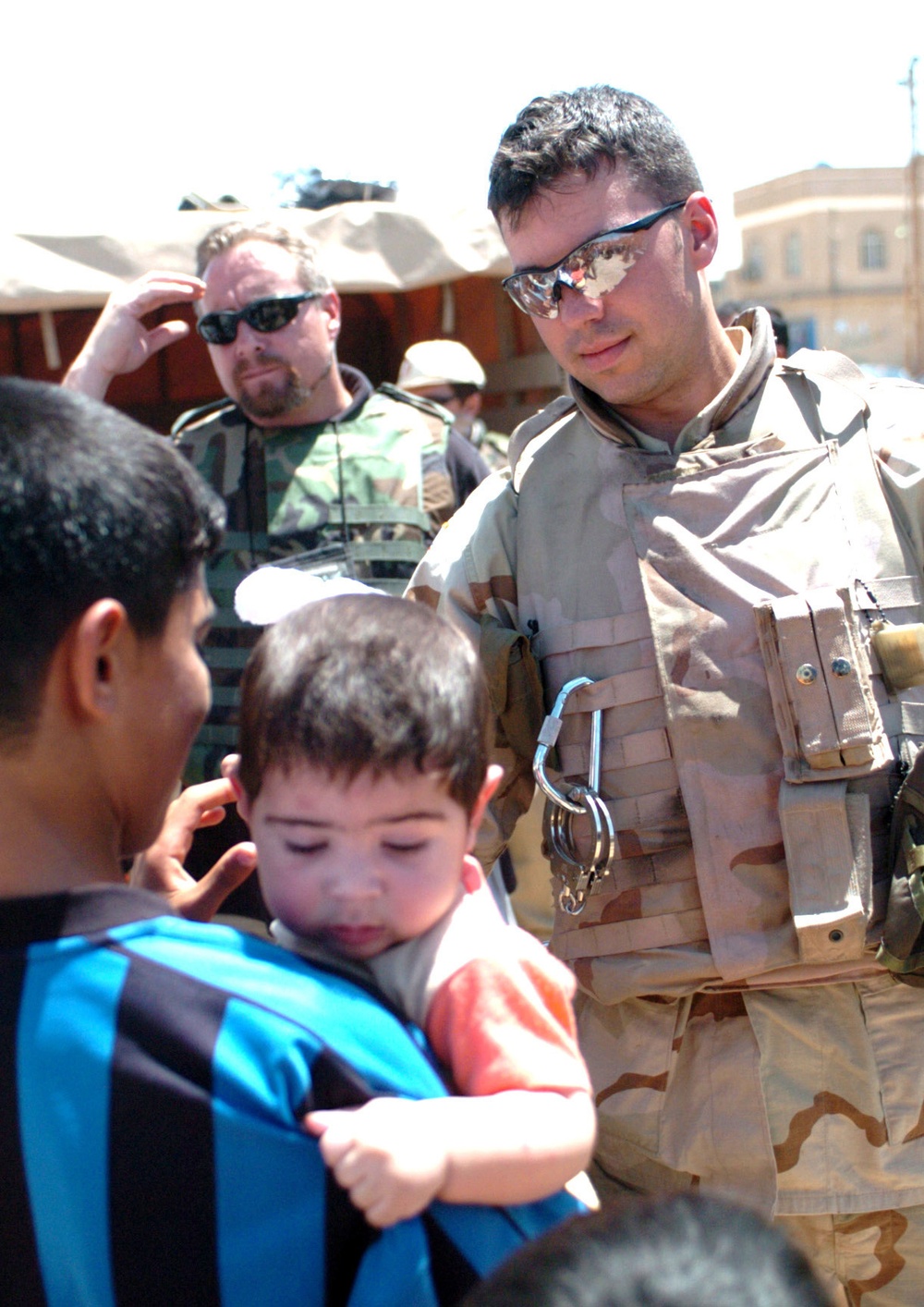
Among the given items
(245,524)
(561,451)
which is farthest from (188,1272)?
(245,524)

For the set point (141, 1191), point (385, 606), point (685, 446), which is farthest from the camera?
point (685, 446)

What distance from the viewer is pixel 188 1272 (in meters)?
1.07

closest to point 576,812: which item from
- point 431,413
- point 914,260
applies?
point 431,413

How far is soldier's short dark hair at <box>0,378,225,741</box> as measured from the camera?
110 centimetres

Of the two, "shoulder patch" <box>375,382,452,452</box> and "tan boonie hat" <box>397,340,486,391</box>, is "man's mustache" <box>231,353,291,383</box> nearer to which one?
"shoulder patch" <box>375,382,452,452</box>

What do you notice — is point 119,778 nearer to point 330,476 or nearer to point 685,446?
point 685,446

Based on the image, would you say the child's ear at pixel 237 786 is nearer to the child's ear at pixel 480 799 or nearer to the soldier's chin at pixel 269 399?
the child's ear at pixel 480 799

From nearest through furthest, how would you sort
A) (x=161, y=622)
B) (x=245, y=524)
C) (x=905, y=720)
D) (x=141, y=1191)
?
(x=141, y=1191)
(x=161, y=622)
(x=905, y=720)
(x=245, y=524)

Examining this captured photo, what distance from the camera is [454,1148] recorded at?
3.60 ft

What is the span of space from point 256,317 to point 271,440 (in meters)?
0.36

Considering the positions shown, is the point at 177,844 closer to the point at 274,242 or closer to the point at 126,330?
the point at 126,330

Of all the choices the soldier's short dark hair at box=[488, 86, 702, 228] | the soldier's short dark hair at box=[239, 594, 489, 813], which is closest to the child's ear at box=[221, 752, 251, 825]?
the soldier's short dark hair at box=[239, 594, 489, 813]

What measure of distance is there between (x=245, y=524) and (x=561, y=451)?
5.60 feet

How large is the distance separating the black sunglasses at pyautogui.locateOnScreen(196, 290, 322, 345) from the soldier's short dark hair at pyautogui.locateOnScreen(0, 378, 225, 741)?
275 cm
